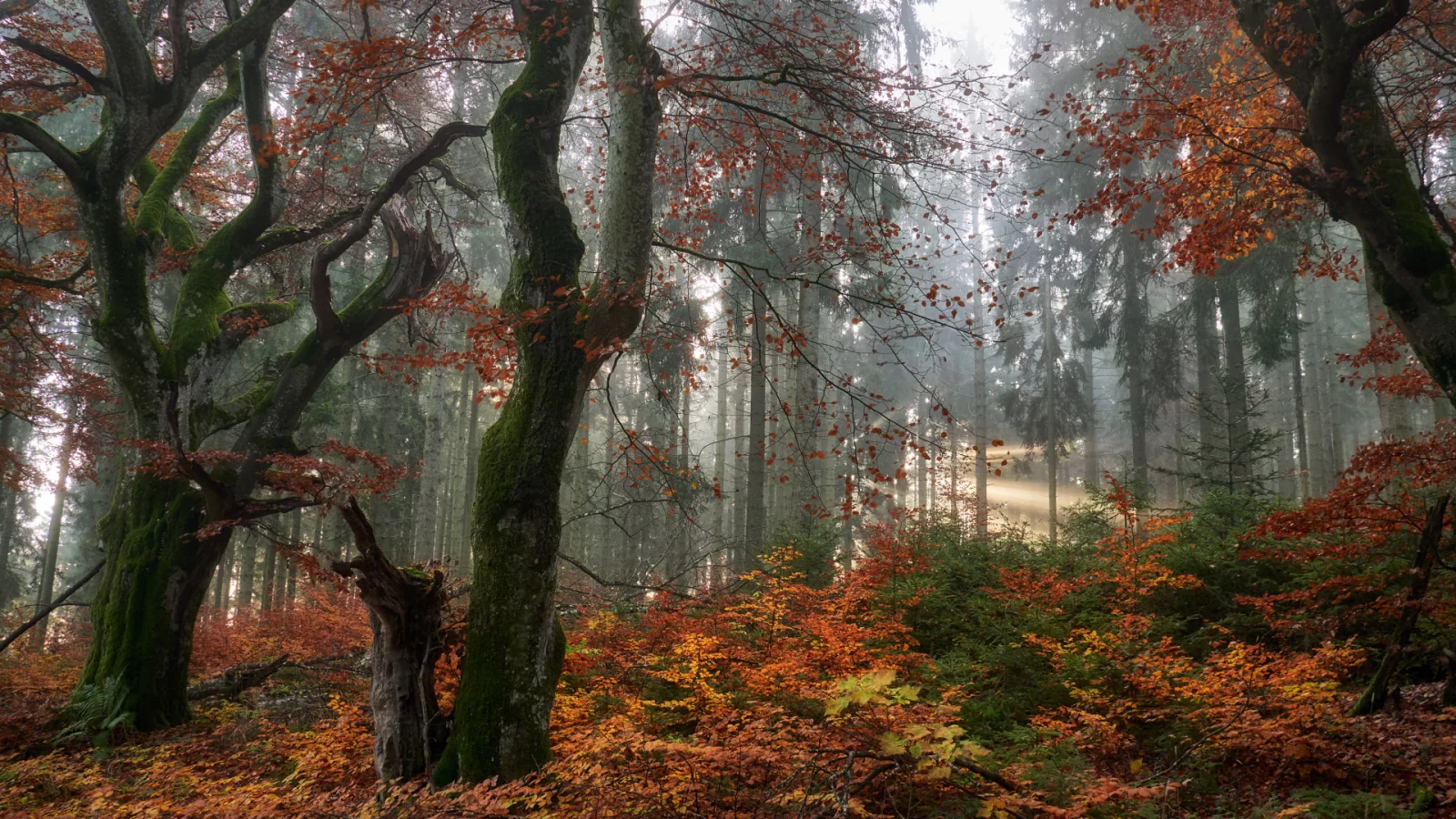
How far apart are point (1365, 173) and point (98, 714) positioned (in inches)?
459

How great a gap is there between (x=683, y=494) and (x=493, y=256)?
9.83 m

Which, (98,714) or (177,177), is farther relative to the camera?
(177,177)

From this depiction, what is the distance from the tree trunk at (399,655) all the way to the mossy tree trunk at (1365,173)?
6.85 m

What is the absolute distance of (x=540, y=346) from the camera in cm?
470

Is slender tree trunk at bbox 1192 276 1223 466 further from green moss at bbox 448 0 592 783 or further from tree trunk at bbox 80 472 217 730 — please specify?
tree trunk at bbox 80 472 217 730

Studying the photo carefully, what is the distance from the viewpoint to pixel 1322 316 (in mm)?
27016

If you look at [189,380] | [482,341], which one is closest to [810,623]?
[482,341]

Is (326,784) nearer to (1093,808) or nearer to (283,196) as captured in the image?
(1093,808)

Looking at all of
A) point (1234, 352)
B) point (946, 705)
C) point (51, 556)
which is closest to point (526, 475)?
point (946, 705)

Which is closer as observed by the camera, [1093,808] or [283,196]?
[1093,808]

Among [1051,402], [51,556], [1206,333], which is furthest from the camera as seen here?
[1051,402]

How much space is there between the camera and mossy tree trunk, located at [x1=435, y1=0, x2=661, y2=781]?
13.8 feet

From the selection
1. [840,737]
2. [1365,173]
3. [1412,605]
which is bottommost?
[840,737]

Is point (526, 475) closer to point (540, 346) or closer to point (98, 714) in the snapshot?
point (540, 346)
